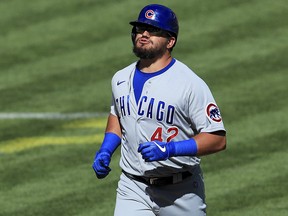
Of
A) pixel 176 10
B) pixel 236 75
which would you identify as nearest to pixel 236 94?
pixel 236 75

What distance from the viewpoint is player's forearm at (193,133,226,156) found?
8398mm

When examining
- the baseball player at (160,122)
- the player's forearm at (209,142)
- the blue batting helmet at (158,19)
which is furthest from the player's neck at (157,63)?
the player's forearm at (209,142)

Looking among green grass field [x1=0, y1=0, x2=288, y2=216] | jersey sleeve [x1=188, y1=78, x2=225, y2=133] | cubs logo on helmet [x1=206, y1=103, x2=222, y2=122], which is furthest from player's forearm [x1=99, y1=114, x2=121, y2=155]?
green grass field [x1=0, y1=0, x2=288, y2=216]

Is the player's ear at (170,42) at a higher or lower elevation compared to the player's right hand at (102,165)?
higher

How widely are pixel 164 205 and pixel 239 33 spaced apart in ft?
33.7

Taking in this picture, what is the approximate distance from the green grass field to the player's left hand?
355 cm

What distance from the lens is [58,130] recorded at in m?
14.9

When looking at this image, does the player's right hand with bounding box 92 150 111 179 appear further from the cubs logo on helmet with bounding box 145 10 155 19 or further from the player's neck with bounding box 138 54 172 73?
the cubs logo on helmet with bounding box 145 10 155 19

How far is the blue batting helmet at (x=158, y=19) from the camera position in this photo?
28.4 ft

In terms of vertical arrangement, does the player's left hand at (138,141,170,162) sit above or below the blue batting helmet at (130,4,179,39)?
below

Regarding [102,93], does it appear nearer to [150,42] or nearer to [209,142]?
[150,42]

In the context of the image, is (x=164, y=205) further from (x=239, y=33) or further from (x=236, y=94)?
(x=239, y=33)

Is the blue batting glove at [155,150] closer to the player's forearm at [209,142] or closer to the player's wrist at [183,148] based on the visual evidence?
the player's wrist at [183,148]

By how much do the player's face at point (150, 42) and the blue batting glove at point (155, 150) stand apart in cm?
79
